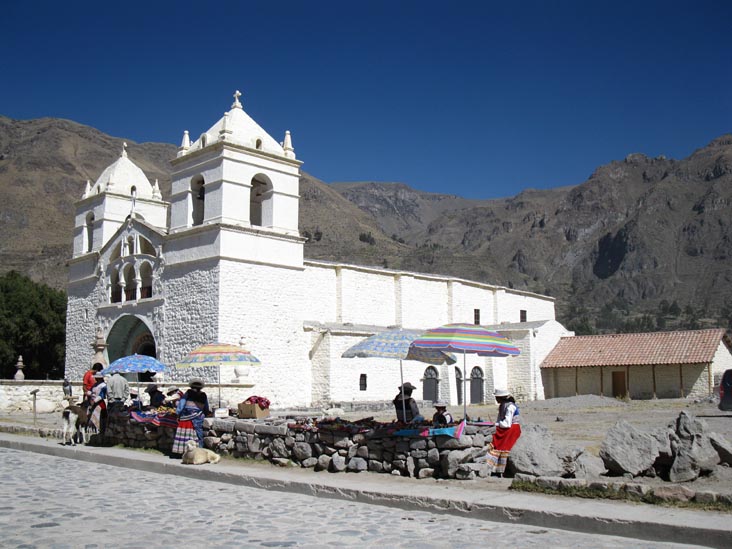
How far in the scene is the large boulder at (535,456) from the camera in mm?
10266

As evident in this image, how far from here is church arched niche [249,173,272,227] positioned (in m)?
30.3

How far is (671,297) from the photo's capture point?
119625 millimetres

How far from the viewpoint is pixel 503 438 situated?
1100 cm

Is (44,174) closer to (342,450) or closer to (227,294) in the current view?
(227,294)

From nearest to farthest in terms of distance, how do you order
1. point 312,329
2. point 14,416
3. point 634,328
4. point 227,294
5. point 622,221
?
1. point 14,416
2. point 227,294
3. point 312,329
4. point 634,328
5. point 622,221

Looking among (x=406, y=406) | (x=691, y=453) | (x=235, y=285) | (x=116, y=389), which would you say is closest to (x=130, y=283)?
(x=235, y=285)

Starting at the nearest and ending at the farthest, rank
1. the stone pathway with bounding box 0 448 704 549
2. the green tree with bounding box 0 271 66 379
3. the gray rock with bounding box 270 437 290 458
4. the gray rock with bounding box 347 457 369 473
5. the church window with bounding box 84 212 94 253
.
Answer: the stone pathway with bounding box 0 448 704 549 → the gray rock with bounding box 347 457 369 473 → the gray rock with bounding box 270 437 290 458 → the church window with bounding box 84 212 94 253 → the green tree with bounding box 0 271 66 379

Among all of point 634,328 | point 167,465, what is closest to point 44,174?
point 634,328

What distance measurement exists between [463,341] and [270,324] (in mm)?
18165

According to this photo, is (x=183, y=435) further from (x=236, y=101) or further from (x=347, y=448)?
(x=236, y=101)

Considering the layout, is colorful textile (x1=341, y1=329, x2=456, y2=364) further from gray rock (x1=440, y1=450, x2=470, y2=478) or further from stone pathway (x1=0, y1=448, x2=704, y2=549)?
stone pathway (x1=0, y1=448, x2=704, y2=549)

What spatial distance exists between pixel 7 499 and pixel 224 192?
20.0 metres

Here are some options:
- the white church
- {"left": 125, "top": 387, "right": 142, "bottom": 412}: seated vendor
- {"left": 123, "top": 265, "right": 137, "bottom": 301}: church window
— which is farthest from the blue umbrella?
{"left": 123, "top": 265, "right": 137, "bottom": 301}: church window

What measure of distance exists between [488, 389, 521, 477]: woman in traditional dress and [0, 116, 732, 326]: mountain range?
7662cm
